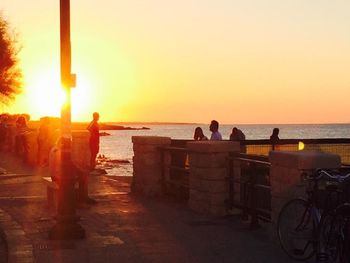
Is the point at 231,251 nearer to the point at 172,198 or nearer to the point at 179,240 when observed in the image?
the point at 179,240

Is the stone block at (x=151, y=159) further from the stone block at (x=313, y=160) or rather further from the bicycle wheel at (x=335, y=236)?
the bicycle wheel at (x=335, y=236)

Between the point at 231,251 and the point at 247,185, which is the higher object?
the point at 247,185

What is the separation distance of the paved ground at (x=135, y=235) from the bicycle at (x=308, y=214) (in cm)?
26

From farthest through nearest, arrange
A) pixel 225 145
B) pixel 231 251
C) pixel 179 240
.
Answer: pixel 225 145
pixel 179 240
pixel 231 251

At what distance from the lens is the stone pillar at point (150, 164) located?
16469 mm

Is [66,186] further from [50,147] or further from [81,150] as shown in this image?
[50,147]

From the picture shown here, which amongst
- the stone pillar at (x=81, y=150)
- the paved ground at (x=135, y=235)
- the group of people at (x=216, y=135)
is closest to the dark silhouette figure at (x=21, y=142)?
the group of people at (x=216, y=135)

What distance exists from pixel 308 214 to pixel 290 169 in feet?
2.89

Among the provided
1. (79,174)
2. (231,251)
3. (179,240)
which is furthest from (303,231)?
(79,174)

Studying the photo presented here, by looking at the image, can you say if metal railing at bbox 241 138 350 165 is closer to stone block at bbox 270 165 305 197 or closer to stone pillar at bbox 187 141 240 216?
stone pillar at bbox 187 141 240 216

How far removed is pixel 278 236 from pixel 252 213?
2408 mm

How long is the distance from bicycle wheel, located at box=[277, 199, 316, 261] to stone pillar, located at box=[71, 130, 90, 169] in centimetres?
659

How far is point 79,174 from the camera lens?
48.8 feet

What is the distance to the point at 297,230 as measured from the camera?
361 inches
